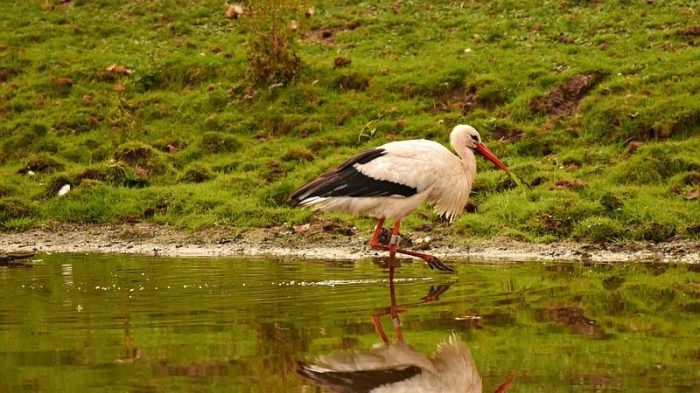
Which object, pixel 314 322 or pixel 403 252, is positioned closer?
pixel 314 322

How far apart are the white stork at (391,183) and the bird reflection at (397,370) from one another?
3.96 m

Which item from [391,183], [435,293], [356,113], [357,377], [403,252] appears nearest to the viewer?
[357,377]

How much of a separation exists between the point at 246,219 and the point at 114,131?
Result: 4569 mm

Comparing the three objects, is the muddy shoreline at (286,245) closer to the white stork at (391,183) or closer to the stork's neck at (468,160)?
the stork's neck at (468,160)

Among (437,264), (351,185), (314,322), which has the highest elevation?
(351,185)

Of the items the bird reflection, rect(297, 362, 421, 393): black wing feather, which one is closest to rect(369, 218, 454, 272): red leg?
the bird reflection

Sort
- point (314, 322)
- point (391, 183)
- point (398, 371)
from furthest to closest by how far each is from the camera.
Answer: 1. point (391, 183)
2. point (314, 322)
3. point (398, 371)

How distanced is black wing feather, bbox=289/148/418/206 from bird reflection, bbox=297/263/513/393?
3910 mm

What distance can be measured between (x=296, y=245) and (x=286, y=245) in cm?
15

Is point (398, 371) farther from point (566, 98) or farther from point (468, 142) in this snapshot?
point (566, 98)

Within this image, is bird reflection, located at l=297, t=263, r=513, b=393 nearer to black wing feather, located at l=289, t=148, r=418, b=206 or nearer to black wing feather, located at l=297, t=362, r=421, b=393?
black wing feather, located at l=297, t=362, r=421, b=393

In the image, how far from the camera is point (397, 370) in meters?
7.52

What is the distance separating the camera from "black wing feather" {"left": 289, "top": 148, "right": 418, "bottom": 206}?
486 inches

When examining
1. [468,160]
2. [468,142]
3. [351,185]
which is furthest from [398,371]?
[468,142]
